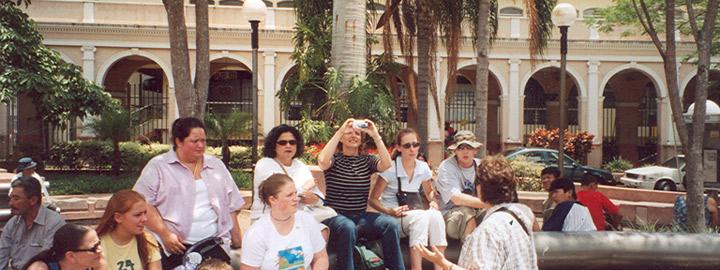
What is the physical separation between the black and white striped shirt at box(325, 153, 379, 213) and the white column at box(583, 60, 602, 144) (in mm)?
23678

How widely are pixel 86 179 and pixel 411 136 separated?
1194cm

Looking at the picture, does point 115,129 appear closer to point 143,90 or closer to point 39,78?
point 39,78

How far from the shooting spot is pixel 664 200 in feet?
47.8

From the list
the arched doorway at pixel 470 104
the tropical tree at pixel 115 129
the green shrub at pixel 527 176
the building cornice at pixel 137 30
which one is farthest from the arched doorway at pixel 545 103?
the tropical tree at pixel 115 129

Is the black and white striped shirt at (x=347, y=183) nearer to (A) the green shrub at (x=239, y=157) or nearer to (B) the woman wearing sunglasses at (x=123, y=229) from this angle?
(B) the woman wearing sunglasses at (x=123, y=229)

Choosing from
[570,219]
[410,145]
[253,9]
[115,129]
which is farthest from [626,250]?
[115,129]

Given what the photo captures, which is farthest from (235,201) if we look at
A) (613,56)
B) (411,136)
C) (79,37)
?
(613,56)

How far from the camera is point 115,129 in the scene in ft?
55.9

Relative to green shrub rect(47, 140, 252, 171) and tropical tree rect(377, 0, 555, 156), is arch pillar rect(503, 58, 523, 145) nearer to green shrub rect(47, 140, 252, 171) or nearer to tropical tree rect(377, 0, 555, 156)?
tropical tree rect(377, 0, 555, 156)

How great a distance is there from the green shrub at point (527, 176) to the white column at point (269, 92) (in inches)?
442

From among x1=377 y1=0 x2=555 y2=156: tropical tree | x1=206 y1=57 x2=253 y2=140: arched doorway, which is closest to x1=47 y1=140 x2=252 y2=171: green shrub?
x1=377 y1=0 x2=555 y2=156: tropical tree

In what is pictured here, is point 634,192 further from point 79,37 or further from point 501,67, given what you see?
point 79,37

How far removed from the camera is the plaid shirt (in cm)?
380

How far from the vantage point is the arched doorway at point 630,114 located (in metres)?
30.3
